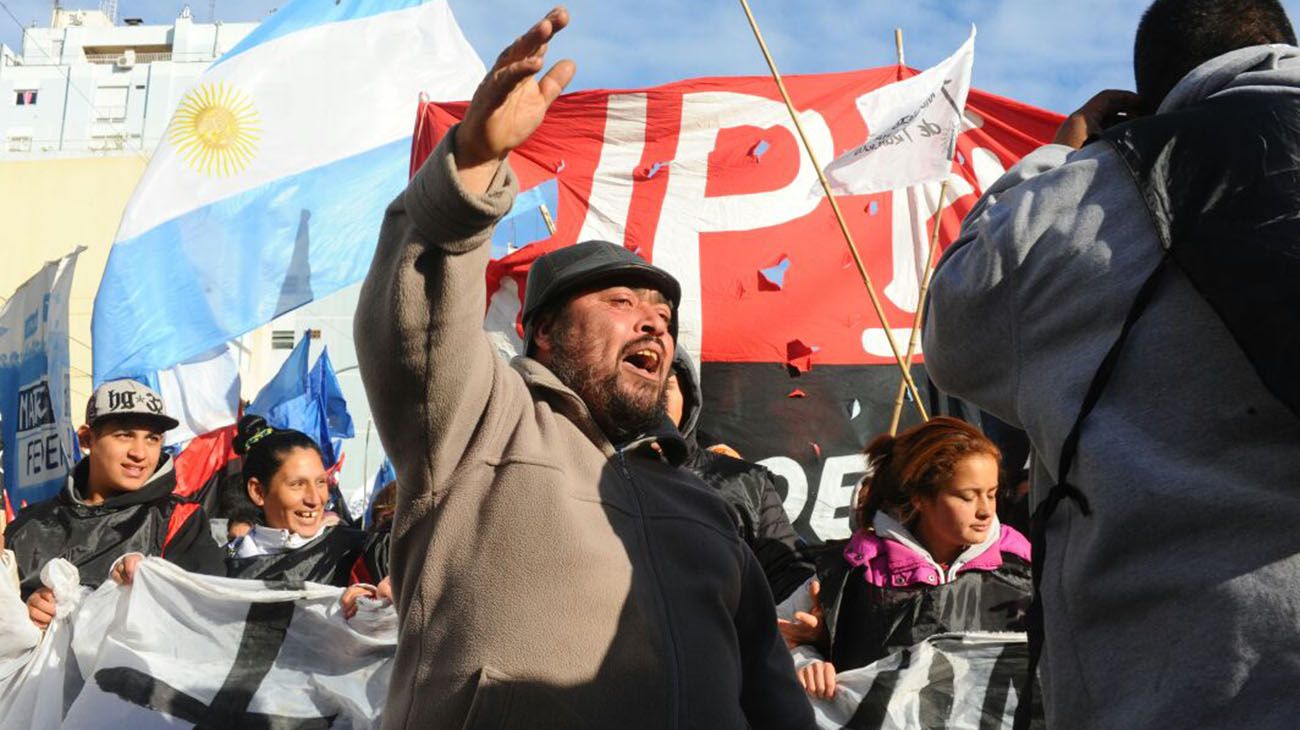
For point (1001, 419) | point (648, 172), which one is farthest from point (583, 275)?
point (648, 172)

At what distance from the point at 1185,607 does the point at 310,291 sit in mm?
7383

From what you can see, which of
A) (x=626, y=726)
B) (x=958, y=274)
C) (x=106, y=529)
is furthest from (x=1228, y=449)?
(x=106, y=529)

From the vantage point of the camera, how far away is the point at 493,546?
2430mm

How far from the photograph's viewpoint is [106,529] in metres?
5.35

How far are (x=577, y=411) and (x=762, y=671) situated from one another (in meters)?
0.65

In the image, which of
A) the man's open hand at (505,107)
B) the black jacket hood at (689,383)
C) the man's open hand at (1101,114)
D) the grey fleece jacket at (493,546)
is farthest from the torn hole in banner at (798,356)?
the man's open hand at (505,107)

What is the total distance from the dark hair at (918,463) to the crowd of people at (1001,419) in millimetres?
1462

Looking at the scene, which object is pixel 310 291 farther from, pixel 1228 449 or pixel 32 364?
pixel 1228 449

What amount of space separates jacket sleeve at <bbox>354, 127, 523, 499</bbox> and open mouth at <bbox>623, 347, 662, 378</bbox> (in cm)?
51

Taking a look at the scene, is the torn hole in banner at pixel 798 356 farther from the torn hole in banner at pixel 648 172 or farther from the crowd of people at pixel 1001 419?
the crowd of people at pixel 1001 419

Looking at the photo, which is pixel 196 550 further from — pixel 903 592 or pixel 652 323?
pixel 652 323

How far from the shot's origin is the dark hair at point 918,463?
4293 mm

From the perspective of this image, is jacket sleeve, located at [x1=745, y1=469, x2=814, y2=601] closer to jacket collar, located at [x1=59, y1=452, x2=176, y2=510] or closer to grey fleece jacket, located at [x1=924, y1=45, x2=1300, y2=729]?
jacket collar, located at [x1=59, y1=452, x2=176, y2=510]

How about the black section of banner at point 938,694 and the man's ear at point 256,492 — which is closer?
the black section of banner at point 938,694
